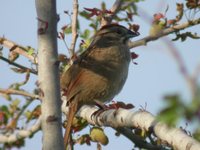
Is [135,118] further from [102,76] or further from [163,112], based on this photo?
[102,76]

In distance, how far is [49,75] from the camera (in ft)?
6.35

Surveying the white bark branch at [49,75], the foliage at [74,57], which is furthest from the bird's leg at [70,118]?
the white bark branch at [49,75]

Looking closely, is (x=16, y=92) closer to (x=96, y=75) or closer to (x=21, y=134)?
(x=21, y=134)

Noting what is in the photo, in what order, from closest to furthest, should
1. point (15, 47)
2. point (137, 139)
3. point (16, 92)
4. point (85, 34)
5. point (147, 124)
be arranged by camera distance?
point (147, 124)
point (16, 92)
point (137, 139)
point (15, 47)
point (85, 34)

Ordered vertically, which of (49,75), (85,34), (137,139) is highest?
(85,34)


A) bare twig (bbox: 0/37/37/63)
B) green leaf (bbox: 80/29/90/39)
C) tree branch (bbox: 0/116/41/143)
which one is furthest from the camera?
green leaf (bbox: 80/29/90/39)

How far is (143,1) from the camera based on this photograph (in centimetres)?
354

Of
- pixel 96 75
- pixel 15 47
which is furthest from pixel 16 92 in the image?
pixel 96 75

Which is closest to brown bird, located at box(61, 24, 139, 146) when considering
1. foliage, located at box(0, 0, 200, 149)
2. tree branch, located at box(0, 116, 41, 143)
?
foliage, located at box(0, 0, 200, 149)

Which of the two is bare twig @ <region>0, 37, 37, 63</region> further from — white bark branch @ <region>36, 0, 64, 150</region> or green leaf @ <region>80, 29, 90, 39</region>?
white bark branch @ <region>36, 0, 64, 150</region>

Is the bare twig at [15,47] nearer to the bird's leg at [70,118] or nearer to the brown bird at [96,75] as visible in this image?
the bird's leg at [70,118]

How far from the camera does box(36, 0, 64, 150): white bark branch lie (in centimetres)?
186

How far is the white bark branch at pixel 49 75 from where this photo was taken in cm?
186

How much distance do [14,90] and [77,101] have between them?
74.8 inches
